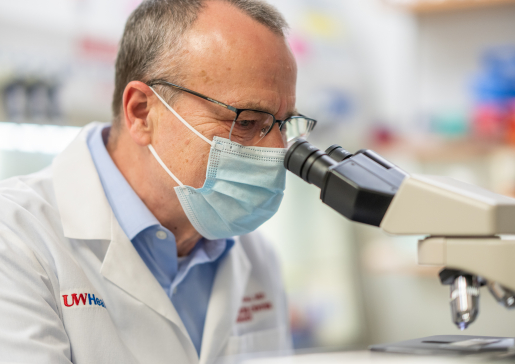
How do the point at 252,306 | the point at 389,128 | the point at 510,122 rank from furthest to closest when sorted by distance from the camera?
1. the point at 389,128
2. the point at 510,122
3. the point at 252,306

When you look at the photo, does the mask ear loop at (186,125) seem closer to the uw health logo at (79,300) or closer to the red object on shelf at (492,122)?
the uw health logo at (79,300)

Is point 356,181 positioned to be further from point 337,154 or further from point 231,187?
point 231,187

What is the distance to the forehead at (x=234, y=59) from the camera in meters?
1.10

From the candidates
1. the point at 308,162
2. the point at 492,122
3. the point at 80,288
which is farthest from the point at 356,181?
A: the point at 492,122

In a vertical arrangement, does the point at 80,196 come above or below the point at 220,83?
below

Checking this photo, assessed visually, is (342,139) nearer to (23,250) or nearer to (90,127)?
(90,127)

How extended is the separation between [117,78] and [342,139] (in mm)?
2022

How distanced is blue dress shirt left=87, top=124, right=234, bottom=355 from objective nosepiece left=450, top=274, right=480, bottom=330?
676mm

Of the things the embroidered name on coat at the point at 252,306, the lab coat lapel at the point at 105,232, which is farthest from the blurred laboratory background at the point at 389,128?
the lab coat lapel at the point at 105,232

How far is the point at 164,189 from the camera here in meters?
1.18

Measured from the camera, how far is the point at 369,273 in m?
3.11

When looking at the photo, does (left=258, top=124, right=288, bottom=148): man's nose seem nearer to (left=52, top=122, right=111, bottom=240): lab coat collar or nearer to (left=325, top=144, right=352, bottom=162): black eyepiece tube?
(left=325, top=144, right=352, bottom=162): black eyepiece tube

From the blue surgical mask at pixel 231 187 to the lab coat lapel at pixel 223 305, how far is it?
0.21m

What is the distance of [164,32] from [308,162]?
1.76ft
